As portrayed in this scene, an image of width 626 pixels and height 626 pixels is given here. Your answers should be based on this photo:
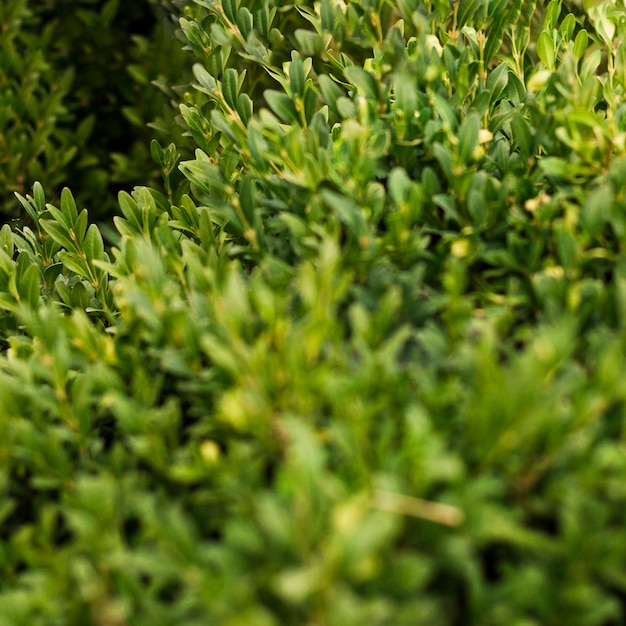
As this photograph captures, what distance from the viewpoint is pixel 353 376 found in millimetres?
1429

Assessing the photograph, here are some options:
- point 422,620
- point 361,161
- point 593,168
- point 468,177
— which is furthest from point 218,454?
point 593,168

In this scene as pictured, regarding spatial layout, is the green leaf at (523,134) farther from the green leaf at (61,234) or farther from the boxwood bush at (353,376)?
the green leaf at (61,234)

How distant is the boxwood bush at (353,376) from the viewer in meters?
1.30

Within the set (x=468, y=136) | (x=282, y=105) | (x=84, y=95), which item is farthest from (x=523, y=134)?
(x=84, y=95)

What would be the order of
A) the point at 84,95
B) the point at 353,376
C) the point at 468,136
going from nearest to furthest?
the point at 353,376 → the point at 468,136 → the point at 84,95

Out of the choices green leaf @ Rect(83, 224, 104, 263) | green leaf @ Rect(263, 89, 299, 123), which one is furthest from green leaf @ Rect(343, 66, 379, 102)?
green leaf @ Rect(83, 224, 104, 263)

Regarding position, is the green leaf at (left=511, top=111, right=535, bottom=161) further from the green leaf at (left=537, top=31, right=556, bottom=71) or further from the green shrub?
the green shrub

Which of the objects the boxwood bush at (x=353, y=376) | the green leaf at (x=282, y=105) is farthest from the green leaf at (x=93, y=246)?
the green leaf at (x=282, y=105)

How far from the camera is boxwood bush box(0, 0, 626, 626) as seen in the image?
51.1 inches

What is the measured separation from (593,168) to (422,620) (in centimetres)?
113

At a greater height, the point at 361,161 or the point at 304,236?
the point at 361,161

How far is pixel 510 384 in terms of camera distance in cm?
131

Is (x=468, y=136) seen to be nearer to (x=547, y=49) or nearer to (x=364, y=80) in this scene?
(x=364, y=80)

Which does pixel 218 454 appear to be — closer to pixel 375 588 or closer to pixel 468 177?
pixel 375 588
